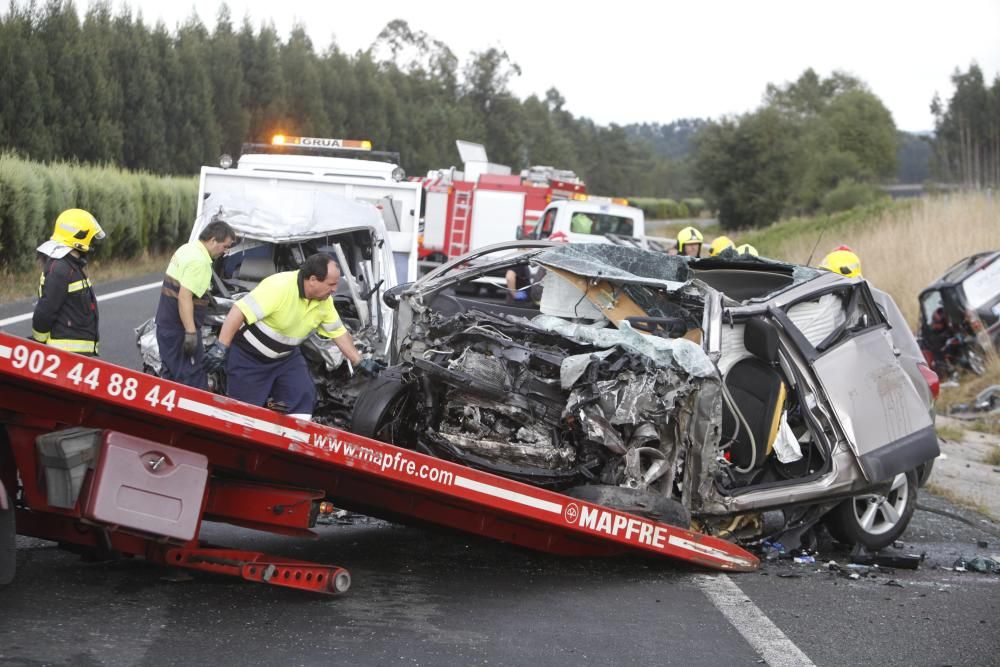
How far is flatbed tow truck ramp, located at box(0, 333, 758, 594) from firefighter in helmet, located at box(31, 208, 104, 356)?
2426 millimetres

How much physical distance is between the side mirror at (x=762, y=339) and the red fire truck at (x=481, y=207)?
17.7 m

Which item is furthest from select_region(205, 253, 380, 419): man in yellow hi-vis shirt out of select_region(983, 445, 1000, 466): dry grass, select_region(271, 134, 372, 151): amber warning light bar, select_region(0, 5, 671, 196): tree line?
select_region(0, 5, 671, 196): tree line

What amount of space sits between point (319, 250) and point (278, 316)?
133 inches

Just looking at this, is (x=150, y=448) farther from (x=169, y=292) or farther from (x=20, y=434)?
(x=169, y=292)

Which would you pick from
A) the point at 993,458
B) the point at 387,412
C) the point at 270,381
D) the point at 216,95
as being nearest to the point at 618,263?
the point at 387,412

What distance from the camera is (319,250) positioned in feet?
33.9

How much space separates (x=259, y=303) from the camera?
693 cm

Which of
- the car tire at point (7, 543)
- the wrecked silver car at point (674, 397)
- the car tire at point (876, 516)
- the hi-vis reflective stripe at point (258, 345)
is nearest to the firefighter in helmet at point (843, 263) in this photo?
the wrecked silver car at point (674, 397)

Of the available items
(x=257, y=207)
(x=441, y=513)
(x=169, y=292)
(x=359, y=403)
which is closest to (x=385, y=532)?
(x=359, y=403)

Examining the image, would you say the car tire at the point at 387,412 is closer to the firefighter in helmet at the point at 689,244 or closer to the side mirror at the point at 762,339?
the side mirror at the point at 762,339

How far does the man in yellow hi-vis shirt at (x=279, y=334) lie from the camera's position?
694cm

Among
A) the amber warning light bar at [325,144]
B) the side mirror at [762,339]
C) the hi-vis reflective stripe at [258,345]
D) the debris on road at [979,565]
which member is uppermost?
the amber warning light bar at [325,144]

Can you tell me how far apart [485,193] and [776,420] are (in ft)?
60.6

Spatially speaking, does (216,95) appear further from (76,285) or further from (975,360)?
(76,285)
